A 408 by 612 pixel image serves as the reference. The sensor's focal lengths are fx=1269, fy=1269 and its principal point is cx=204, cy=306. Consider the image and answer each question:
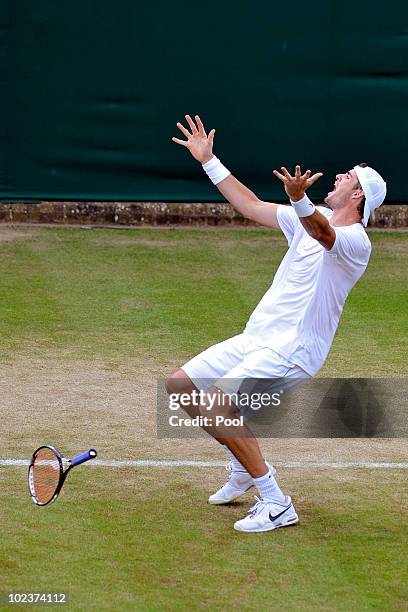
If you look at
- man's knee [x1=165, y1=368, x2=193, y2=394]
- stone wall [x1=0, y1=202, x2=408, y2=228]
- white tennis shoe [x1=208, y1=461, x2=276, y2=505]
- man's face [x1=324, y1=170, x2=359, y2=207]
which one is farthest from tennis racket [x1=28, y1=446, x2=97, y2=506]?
stone wall [x1=0, y1=202, x2=408, y2=228]

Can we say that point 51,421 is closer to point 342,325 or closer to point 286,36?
point 342,325

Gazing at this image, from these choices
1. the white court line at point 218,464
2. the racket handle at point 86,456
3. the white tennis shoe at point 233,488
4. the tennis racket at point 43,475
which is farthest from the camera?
the white court line at point 218,464

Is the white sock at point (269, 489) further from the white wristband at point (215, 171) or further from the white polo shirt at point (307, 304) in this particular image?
the white wristband at point (215, 171)

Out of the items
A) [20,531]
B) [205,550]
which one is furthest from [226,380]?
[20,531]

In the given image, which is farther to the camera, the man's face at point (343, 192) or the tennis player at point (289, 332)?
the man's face at point (343, 192)

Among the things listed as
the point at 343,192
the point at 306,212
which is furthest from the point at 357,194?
the point at 306,212

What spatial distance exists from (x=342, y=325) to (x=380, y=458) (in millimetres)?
3281

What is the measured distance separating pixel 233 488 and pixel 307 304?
1.07m

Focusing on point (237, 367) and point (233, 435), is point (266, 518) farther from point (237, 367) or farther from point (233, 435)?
point (237, 367)

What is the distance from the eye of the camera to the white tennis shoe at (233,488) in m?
6.54

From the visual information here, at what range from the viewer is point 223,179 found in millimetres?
6609

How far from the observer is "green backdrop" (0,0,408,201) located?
47.1 feet

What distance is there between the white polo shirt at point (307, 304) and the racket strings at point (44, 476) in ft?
3.85

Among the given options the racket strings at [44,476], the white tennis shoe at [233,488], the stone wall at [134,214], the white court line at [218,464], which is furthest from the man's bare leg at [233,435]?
the stone wall at [134,214]
